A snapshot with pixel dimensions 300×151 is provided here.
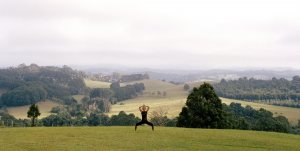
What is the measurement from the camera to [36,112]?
35.1 meters

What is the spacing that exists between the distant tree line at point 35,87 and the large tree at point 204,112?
12477 cm

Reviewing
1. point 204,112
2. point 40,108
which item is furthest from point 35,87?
point 204,112

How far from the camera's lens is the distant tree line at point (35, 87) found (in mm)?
124938

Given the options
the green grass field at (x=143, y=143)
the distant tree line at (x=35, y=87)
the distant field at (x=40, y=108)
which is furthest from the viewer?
the distant tree line at (x=35, y=87)

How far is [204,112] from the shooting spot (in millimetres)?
30391

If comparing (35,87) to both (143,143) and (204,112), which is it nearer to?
(204,112)

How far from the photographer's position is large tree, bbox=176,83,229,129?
3002cm

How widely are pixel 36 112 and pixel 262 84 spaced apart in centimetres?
16901

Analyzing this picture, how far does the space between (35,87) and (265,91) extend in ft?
549

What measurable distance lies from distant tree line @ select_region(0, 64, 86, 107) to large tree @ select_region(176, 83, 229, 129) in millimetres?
124768

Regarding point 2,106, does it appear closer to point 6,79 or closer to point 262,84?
point 6,79

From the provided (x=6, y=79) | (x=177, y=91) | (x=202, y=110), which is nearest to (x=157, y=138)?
(x=202, y=110)

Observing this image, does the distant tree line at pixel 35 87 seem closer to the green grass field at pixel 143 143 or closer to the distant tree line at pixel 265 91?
the distant tree line at pixel 265 91

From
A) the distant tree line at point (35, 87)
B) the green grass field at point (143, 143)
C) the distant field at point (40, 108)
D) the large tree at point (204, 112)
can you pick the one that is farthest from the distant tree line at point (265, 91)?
the distant tree line at point (35, 87)
